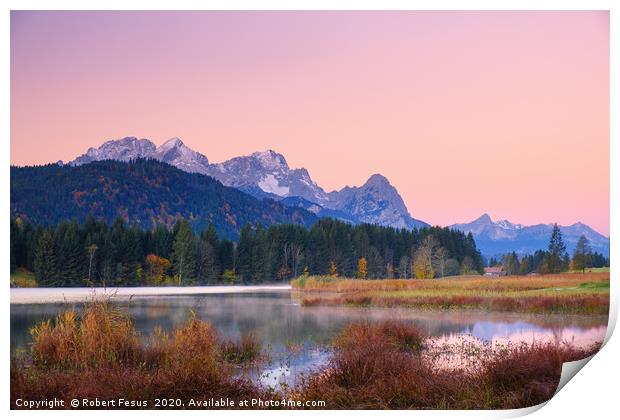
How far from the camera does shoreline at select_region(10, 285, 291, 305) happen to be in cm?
793

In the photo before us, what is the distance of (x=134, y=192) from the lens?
30.0ft

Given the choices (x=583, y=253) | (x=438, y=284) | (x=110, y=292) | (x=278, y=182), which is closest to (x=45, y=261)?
(x=110, y=292)

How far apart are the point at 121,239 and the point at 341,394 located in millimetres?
3741

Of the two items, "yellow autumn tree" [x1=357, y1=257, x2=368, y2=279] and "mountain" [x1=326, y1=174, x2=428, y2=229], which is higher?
"mountain" [x1=326, y1=174, x2=428, y2=229]

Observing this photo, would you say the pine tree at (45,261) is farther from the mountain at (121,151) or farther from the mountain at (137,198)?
the mountain at (121,151)

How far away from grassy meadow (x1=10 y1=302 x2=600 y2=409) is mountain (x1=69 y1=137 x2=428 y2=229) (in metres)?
2.02

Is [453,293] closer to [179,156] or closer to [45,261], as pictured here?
[179,156]

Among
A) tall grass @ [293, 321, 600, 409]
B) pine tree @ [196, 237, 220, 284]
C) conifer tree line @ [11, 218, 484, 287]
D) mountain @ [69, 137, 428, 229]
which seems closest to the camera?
tall grass @ [293, 321, 600, 409]

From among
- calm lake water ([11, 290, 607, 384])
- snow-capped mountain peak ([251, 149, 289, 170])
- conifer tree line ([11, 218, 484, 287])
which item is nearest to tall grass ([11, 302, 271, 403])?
calm lake water ([11, 290, 607, 384])

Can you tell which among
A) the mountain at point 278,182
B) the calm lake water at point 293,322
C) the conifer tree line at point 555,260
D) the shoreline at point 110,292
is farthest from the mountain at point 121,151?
the conifer tree line at point 555,260

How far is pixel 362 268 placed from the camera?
10.0 m

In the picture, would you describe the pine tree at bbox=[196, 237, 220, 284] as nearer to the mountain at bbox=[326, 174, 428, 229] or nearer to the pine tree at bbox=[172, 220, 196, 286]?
the pine tree at bbox=[172, 220, 196, 286]

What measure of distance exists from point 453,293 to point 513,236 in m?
1.63

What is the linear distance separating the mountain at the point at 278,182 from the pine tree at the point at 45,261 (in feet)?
3.67
